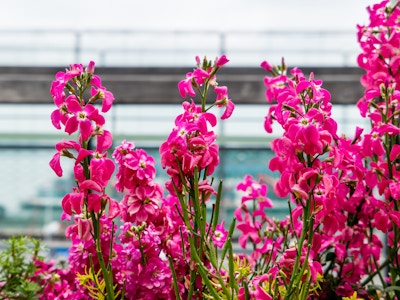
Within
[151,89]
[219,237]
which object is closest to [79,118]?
[219,237]

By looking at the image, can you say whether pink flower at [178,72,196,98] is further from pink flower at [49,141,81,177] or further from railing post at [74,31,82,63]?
railing post at [74,31,82,63]

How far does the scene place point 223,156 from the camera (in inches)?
77.2

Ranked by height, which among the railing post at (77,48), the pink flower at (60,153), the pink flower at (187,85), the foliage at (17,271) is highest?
Answer: the railing post at (77,48)

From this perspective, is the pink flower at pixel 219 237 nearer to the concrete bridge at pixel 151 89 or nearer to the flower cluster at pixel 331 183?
the flower cluster at pixel 331 183

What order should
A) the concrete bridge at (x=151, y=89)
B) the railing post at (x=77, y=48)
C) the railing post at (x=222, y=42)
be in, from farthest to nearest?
the railing post at (x=77, y=48)
the railing post at (x=222, y=42)
the concrete bridge at (x=151, y=89)

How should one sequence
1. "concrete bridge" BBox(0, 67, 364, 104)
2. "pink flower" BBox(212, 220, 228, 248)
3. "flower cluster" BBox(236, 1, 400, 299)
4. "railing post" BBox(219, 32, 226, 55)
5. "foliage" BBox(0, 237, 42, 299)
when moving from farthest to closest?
"railing post" BBox(219, 32, 226, 55), "concrete bridge" BBox(0, 67, 364, 104), "foliage" BBox(0, 237, 42, 299), "pink flower" BBox(212, 220, 228, 248), "flower cluster" BBox(236, 1, 400, 299)

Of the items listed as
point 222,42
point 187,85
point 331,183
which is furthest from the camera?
point 222,42

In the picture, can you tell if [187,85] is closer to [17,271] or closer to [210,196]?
[210,196]

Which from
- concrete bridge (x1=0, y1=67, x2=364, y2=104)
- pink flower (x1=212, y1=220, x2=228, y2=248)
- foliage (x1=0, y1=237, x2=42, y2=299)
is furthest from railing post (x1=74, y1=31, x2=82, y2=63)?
pink flower (x1=212, y1=220, x2=228, y2=248)

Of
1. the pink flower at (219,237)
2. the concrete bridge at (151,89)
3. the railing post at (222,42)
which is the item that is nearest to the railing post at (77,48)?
the railing post at (222,42)

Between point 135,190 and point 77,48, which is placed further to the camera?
point 77,48

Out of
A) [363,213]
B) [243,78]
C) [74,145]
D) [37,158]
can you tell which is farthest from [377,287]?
[37,158]

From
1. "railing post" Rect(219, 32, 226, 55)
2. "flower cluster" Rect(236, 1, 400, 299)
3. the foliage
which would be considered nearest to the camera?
"flower cluster" Rect(236, 1, 400, 299)

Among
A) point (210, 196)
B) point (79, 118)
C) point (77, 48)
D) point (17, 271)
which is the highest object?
point (77, 48)
